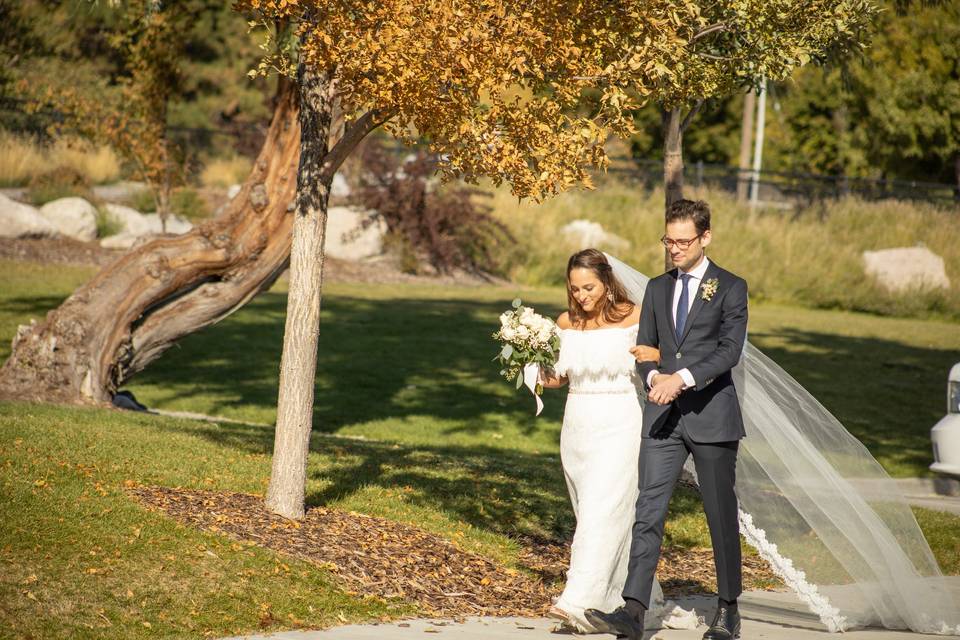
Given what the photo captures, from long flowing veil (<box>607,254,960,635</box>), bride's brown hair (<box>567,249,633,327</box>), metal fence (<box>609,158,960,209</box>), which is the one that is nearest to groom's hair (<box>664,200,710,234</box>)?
bride's brown hair (<box>567,249,633,327</box>)

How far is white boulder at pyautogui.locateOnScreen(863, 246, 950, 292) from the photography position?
27688mm

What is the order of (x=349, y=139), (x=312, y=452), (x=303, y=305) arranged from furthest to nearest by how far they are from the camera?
1. (x=312, y=452)
2. (x=303, y=305)
3. (x=349, y=139)

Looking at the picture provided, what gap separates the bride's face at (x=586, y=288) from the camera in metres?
6.01

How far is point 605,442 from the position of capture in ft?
19.6

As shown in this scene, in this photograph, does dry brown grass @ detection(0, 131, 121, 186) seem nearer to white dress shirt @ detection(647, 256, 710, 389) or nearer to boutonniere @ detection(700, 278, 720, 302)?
white dress shirt @ detection(647, 256, 710, 389)

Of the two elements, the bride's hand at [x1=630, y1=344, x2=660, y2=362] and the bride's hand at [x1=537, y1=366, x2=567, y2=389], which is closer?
the bride's hand at [x1=630, y1=344, x2=660, y2=362]

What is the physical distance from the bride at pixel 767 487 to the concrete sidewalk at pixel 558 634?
4.2 inches

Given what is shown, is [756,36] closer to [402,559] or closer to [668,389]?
[668,389]

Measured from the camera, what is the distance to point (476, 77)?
5793 millimetres

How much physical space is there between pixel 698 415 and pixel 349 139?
2.78 m

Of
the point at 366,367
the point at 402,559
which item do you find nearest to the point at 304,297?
the point at 402,559

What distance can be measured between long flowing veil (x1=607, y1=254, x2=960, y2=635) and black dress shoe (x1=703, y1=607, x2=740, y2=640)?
0.52m

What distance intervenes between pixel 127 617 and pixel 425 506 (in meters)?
3.10

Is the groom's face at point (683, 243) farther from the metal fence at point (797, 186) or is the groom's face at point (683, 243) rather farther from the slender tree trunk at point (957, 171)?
the slender tree trunk at point (957, 171)
